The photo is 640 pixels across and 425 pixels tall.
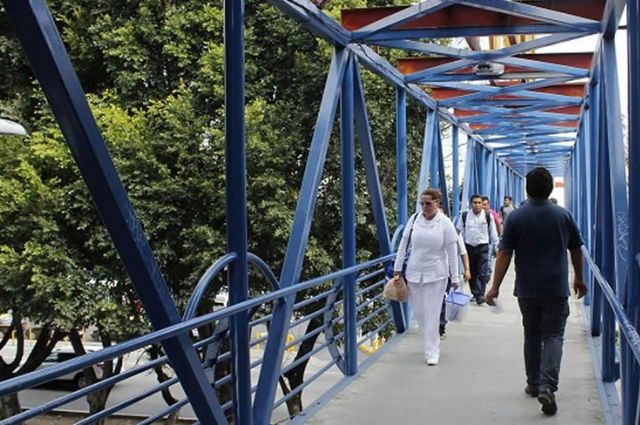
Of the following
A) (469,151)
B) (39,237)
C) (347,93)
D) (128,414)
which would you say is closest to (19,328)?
(39,237)

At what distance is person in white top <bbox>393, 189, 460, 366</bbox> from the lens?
22.5ft

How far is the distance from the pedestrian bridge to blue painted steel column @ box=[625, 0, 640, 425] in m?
0.01

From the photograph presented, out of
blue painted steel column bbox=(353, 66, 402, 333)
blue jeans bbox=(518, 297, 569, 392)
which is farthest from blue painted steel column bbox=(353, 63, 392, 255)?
blue jeans bbox=(518, 297, 569, 392)

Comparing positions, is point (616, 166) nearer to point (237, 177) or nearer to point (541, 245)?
point (541, 245)

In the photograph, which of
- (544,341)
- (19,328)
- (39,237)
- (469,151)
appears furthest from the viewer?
(469,151)

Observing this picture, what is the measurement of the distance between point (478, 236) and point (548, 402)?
518 centimetres

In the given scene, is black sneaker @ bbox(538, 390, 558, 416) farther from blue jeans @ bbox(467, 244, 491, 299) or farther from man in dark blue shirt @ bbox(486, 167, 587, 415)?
blue jeans @ bbox(467, 244, 491, 299)

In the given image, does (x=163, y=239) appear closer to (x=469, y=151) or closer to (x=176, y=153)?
(x=176, y=153)

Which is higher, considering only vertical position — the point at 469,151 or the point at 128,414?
the point at 469,151

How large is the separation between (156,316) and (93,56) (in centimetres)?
1285

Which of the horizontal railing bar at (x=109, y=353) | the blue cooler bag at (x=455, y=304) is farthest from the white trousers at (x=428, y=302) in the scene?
the horizontal railing bar at (x=109, y=353)

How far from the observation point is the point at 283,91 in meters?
Answer: 15.5

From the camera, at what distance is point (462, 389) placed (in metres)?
6.35

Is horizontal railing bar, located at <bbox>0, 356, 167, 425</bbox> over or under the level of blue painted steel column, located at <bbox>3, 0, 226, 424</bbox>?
under
